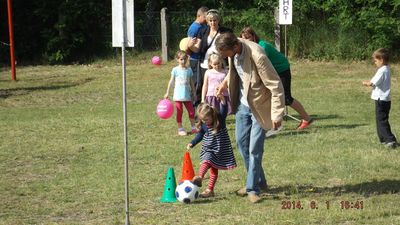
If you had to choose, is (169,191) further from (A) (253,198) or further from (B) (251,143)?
(B) (251,143)

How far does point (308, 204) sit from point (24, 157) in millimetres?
4667

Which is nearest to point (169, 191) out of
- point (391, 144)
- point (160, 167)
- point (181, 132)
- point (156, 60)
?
point (160, 167)

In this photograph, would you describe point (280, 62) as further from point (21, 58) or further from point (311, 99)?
point (21, 58)

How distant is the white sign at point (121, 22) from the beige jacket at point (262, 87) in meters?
1.29

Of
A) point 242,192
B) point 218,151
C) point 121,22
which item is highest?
point 121,22

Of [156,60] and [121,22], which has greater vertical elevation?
[121,22]

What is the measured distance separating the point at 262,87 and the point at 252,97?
14 cm

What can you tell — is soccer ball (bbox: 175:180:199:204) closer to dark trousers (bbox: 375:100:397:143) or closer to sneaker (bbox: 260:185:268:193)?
sneaker (bbox: 260:185:268:193)

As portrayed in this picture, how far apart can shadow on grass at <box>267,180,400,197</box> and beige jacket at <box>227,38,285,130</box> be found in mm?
992

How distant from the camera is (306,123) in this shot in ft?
35.3

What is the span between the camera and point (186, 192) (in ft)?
22.4

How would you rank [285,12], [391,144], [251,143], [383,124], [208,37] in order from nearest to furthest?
[251,143]
[391,144]
[383,124]
[208,37]
[285,12]
